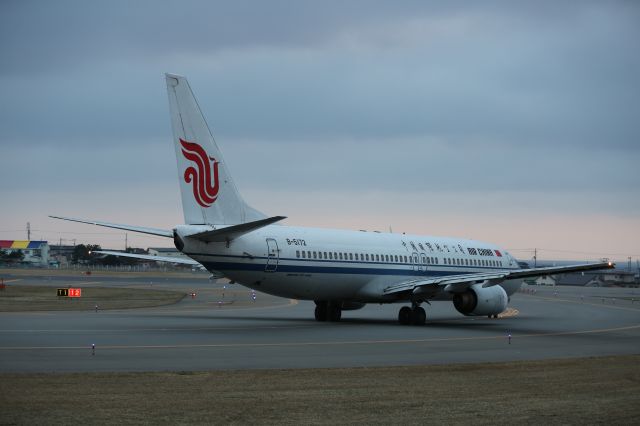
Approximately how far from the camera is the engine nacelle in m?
38.6

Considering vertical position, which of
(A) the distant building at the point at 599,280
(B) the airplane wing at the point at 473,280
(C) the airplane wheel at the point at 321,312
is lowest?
(A) the distant building at the point at 599,280

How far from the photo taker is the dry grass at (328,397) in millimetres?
14945

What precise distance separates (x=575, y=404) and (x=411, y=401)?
3.09m

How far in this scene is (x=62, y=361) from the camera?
21.9 m

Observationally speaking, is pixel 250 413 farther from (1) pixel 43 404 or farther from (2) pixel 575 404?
(2) pixel 575 404

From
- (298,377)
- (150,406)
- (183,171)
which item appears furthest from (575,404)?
(183,171)

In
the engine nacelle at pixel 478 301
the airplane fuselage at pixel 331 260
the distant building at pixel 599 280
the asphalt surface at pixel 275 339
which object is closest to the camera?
the asphalt surface at pixel 275 339

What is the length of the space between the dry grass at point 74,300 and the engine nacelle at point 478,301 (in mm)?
18943

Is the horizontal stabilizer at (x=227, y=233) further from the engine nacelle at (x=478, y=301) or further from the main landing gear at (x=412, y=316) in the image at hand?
the engine nacelle at (x=478, y=301)

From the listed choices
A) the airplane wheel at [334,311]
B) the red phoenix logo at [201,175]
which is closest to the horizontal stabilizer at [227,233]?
the red phoenix logo at [201,175]

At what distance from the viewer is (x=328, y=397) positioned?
56.5ft

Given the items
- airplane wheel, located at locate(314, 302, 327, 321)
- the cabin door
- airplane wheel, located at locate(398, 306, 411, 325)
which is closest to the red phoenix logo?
the cabin door

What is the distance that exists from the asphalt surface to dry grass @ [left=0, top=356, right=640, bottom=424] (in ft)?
7.01

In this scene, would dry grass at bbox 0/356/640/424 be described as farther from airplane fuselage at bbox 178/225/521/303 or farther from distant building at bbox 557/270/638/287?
distant building at bbox 557/270/638/287
